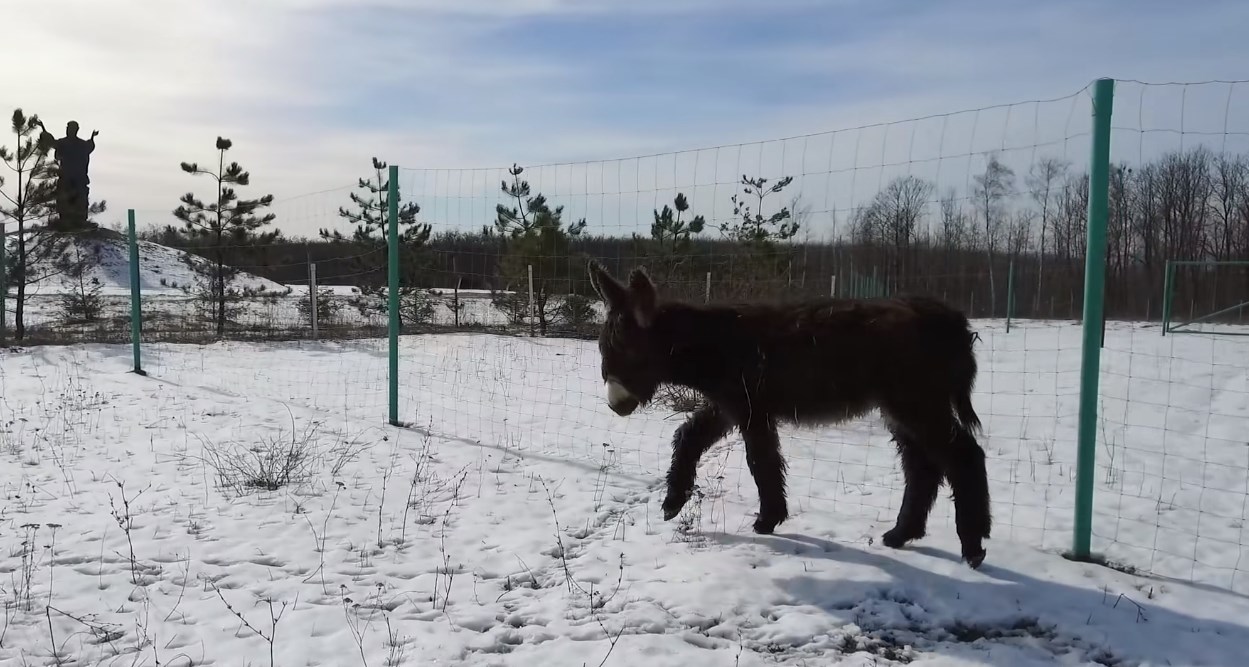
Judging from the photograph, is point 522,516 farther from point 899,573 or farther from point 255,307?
point 255,307

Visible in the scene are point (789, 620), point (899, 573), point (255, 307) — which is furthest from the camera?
point (255, 307)

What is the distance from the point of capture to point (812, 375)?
393 cm

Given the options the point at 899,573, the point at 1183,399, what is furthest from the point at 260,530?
the point at 1183,399

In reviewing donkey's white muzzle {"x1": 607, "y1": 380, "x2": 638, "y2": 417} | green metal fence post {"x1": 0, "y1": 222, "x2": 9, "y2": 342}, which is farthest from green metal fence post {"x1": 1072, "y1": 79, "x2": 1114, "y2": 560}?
green metal fence post {"x1": 0, "y1": 222, "x2": 9, "y2": 342}

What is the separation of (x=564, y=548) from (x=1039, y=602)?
2.47m

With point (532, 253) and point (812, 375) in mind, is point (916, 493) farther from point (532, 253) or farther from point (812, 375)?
point (532, 253)

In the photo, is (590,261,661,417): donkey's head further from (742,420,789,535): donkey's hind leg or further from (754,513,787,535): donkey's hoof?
(754,513,787,535): donkey's hoof

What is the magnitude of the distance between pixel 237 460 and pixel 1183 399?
9.97 meters

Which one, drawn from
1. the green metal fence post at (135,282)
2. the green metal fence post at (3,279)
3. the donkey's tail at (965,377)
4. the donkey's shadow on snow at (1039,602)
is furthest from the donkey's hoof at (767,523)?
the green metal fence post at (3,279)

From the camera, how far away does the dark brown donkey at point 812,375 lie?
3811mm

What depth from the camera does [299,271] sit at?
19656 mm

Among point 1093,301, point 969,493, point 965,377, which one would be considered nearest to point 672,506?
point 969,493

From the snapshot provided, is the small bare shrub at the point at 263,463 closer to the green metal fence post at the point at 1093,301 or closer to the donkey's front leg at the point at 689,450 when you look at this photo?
the donkey's front leg at the point at 689,450

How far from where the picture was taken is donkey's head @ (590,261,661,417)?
4113mm
